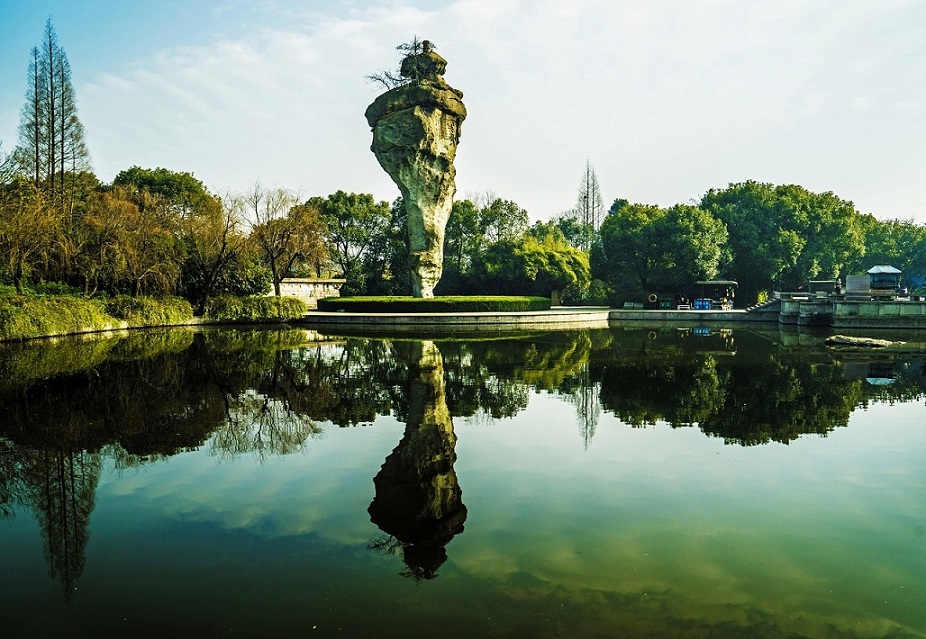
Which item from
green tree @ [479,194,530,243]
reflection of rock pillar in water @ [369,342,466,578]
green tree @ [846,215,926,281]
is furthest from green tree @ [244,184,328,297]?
green tree @ [846,215,926,281]

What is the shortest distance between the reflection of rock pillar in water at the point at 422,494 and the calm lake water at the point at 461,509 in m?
0.03

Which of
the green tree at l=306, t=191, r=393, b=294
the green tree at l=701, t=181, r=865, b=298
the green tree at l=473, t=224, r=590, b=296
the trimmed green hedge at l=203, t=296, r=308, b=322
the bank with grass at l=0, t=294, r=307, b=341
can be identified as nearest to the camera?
the bank with grass at l=0, t=294, r=307, b=341

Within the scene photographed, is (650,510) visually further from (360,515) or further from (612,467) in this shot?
(360,515)

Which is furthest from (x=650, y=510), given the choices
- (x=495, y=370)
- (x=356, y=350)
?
(x=356, y=350)

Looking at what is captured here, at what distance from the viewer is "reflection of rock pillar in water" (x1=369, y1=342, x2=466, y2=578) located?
189 inches

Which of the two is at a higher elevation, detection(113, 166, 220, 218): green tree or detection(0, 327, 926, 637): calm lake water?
detection(113, 166, 220, 218): green tree

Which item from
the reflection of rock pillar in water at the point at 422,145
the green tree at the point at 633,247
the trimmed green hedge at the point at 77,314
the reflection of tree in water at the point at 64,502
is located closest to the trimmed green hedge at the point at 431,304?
the reflection of rock pillar in water at the point at 422,145

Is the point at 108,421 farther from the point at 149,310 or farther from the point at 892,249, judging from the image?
the point at 892,249

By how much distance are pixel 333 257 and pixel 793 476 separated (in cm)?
4341

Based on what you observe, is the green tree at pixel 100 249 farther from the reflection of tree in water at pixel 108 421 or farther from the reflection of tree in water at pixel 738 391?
the reflection of tree in water at pixel 738 391

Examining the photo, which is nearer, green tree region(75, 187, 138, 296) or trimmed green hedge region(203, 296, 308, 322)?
A: green tree region(75, 187, 138, 296)

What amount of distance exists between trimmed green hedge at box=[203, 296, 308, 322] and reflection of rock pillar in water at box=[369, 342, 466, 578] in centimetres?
2143

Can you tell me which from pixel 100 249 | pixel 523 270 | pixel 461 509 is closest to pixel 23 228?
pixel 100 249

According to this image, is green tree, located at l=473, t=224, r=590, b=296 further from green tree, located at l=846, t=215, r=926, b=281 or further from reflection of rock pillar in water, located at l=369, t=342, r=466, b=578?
reflection of rock pillar in water, located at l=369, t=342, r=466, b=578
